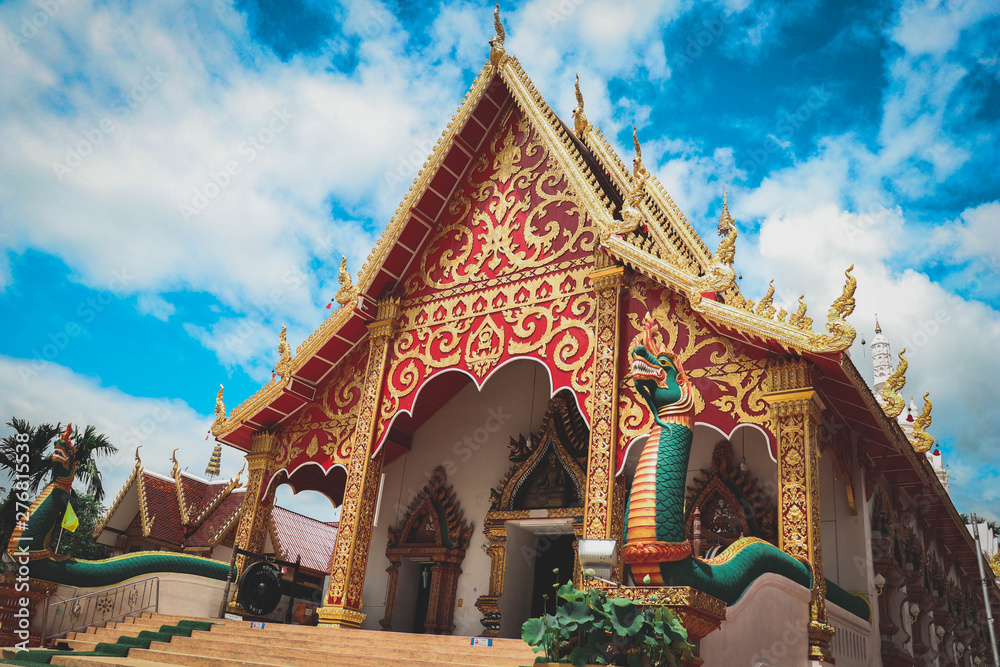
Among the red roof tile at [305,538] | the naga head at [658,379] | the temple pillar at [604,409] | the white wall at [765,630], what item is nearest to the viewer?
the white wall at [765,630]

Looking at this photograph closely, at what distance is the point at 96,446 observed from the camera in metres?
15.7

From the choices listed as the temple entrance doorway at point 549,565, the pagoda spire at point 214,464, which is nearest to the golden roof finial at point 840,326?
the temple entrance doorway at point 549,565

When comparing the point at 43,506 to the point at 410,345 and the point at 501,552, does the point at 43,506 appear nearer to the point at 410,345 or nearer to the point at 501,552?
the point at 410,345

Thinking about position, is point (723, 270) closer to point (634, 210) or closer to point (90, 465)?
point (634, 210)

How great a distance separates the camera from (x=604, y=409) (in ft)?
23.0

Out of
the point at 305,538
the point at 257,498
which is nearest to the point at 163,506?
the point at 305,538

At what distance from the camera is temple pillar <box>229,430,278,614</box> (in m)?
8.81

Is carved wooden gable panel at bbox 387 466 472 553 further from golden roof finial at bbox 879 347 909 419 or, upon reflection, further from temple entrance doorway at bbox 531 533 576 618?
golden roof finial at bbox 879 347 909 419

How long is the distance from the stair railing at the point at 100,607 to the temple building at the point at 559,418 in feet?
2.90

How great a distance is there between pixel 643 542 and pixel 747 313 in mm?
2793

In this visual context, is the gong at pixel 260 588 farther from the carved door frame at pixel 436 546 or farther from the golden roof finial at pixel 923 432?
the golden roof finial at pixel 923 432

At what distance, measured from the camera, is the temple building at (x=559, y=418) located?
6.19m

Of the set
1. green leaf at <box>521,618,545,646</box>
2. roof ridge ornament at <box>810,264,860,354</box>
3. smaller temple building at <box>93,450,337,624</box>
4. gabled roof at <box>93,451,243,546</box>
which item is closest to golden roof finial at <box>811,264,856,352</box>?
roof ridge ornament at <box>810,264,860,354</box>

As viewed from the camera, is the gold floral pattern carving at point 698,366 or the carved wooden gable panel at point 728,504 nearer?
the gold floral pattern carving at point 698,366
